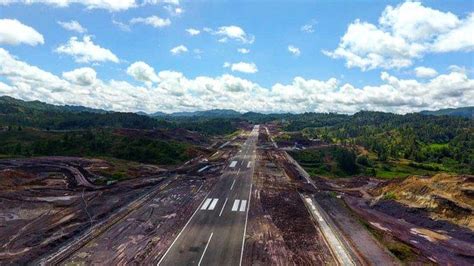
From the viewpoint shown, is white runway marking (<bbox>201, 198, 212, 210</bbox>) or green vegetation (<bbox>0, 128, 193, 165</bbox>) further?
green vegetation (<bbox>0, 128, 193, 165</bbox>)

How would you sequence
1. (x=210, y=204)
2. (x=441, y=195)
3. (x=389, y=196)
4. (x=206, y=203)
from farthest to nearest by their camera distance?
(x=389, y=196) < (x=206, y=203) < (x=210, y=204) < (x=441, y=195)

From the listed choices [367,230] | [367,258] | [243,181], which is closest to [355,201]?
[367,230]

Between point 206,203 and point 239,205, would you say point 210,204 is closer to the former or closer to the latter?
point 206,203

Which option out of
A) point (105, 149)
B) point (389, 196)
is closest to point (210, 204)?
point (389, 196)

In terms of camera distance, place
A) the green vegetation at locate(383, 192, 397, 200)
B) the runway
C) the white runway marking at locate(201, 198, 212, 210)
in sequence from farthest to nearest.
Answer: the green vegetation at locate(383, 192, 397, 200) → the white runway marking at locate(201, 198, 212, 210) → the runway

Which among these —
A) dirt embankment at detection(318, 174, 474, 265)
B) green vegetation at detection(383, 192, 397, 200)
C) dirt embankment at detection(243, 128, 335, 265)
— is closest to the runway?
dirt embankment at detection(243, 128, 335, 265)

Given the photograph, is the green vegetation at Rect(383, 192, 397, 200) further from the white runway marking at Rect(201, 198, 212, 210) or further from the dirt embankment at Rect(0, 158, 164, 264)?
the dirt embankment at Rect(0, 158, 164, 264)

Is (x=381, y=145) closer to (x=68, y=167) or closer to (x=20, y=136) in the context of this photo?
(x=68, y=167)

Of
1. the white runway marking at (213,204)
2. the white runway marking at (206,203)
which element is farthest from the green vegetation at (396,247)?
the white runway marking at (206,203)
